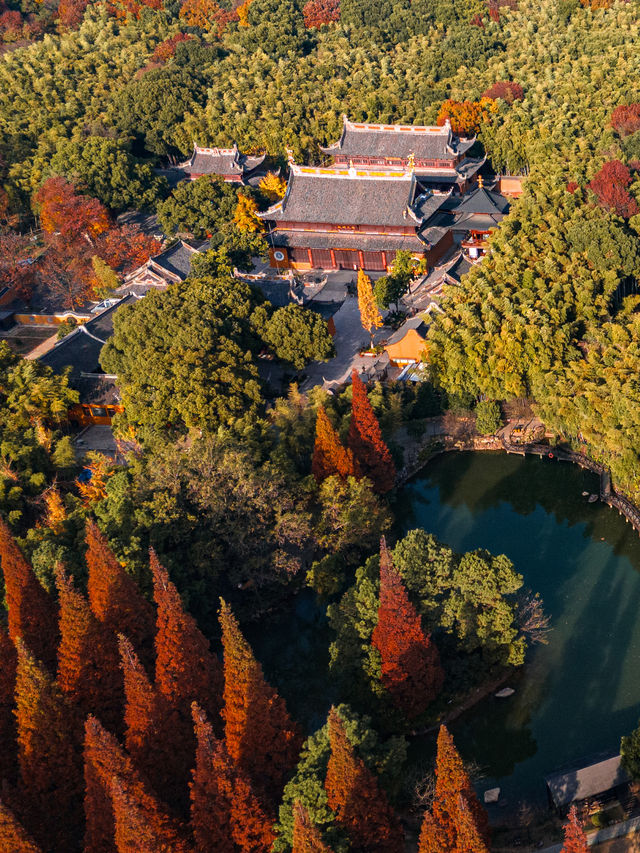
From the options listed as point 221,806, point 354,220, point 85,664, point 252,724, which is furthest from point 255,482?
point 354,220

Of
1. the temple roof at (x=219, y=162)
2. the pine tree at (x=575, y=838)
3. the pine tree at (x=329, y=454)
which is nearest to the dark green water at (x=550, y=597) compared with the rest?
the pine tree at (x=329, y=454)

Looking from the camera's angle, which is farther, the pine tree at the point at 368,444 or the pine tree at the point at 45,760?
the pine tree at the point at 368,444

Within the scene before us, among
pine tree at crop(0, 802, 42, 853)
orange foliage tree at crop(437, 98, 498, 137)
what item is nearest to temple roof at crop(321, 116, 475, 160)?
orange foliage tree at crop(437, 98, 498, 137)

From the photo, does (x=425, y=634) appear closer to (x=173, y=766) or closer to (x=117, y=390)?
(x=173, y=766)

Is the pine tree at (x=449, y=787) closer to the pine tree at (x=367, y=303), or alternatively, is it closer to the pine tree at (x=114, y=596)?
the pine tree at (x=114, y=596)

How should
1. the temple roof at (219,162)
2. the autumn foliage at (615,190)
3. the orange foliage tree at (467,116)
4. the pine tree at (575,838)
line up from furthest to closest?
the orange foliage tree at (467,116) < the temple roof at (219,162) < the autumn foliage at (615,190) < the pine tree at (575,838)

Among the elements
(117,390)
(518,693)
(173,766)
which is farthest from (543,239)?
(173,766)

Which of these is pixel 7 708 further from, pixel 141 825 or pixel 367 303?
pixel 367 303
